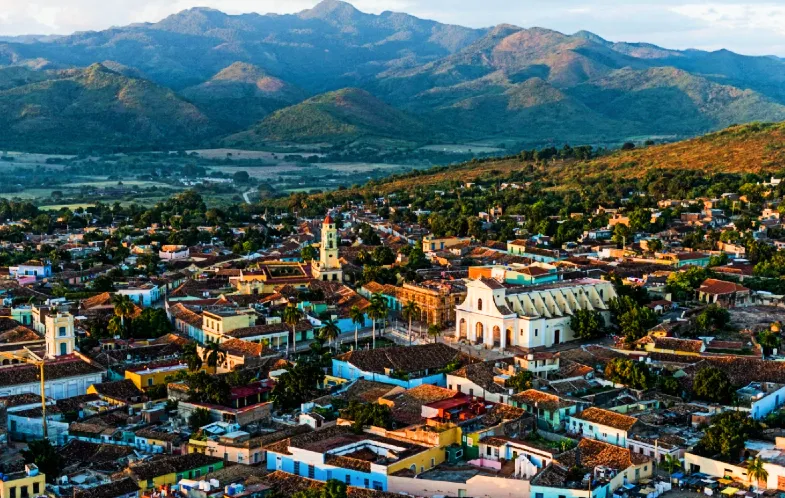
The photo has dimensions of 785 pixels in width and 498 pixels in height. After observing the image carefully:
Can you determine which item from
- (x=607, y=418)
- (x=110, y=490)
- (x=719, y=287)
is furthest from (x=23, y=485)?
(x=719, y=287)

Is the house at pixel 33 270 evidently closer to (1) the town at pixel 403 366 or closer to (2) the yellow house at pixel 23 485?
(1) the town at pixel 403 366

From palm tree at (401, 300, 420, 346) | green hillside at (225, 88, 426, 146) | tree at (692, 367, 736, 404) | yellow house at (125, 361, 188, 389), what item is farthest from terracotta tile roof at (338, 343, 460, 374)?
green hillside at (225, 88, 426, 146)

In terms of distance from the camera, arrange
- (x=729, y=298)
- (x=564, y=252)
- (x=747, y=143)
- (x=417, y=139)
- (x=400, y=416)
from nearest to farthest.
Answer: (x=400, y=416) → (x=729, y=298) → (x=564, y=252) → (x=747, y=143) → (x=417, y=139)

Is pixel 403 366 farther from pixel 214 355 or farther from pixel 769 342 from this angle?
pixel 769 342

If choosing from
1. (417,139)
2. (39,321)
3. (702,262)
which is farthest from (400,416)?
(417,139)

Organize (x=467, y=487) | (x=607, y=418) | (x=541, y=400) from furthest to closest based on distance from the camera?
1. (x=541, y=400)
2. (x=607, y=418)
3. (x=467, y=487)

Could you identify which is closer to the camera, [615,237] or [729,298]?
[729,298]

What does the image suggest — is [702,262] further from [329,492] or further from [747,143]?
[747,143]
